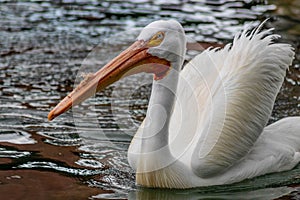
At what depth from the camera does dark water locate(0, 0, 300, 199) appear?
427 centimetres

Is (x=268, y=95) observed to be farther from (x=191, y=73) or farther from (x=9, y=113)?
(x=9, y=113)

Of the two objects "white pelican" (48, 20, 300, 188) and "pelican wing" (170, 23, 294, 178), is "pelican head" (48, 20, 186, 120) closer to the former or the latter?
"white pelican" (48, 20, 300, 188)

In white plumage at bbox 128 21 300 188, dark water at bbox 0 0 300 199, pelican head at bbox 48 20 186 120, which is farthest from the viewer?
dark water at bbox 0 0 300 199

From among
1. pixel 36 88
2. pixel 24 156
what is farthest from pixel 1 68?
pixel 24 156

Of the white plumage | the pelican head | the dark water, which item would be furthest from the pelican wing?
the pelican head

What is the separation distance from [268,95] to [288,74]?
2.45m

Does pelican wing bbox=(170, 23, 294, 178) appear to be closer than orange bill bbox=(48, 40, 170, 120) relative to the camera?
No

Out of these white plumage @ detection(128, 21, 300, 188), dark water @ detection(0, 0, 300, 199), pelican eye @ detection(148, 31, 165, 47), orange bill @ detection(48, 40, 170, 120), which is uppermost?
pelican eye @ detection(148, 31, 165, 47)

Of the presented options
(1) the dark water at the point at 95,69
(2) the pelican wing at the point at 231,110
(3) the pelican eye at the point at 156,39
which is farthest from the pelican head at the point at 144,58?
(2) the pelican wing at the point at 231,110

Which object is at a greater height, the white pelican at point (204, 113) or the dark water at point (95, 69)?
the white pelican at point (204, 113)

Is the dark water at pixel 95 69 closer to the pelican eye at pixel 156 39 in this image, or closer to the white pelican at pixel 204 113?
the white pelican at pixel 204 113

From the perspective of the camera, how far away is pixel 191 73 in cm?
472

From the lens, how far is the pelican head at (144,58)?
12.3ft

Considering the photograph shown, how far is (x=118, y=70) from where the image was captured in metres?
3.79
